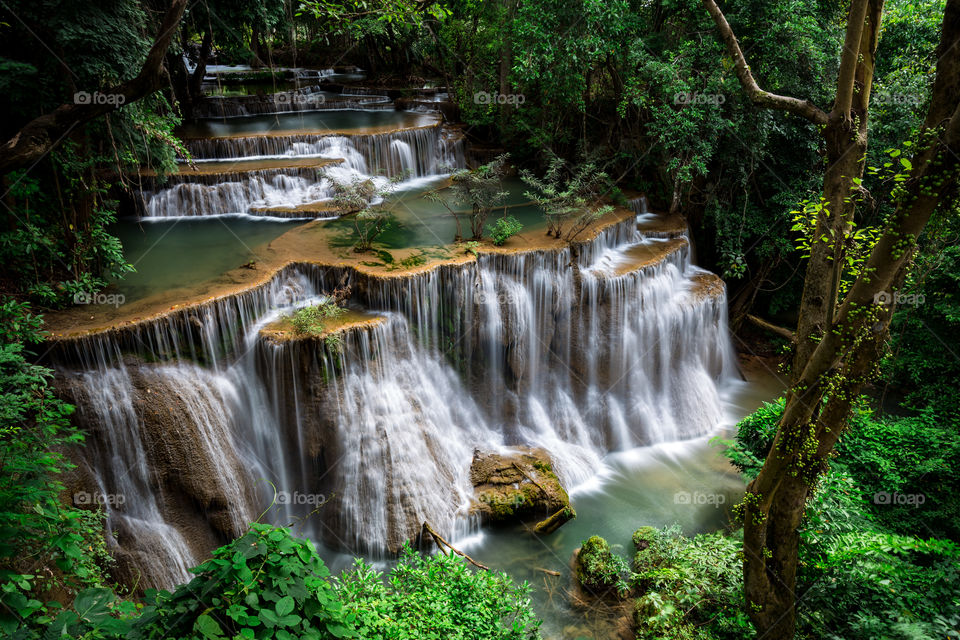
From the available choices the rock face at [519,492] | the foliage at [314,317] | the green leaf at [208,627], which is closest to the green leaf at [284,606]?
the green leaf at [208,627]

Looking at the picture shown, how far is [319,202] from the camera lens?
1096 centimetres

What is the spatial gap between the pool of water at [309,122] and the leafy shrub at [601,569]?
10.7 m

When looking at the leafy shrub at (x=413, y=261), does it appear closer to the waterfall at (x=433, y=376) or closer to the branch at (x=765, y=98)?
the waterfall at (x=433, y=376)

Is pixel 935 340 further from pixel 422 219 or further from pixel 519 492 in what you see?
pixel 422 219

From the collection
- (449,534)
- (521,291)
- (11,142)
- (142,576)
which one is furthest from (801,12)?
(142,576)

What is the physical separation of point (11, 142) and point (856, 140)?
7.75 metres

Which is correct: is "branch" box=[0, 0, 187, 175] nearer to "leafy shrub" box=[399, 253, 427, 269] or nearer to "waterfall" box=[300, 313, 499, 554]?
"waterfall" box=[300, 313, 499, 554]

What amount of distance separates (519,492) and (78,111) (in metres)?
7.06

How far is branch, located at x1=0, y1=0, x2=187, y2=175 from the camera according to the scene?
5.40 metres

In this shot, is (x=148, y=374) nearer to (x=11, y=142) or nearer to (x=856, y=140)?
(x=11, y=142)

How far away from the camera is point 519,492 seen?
7672 mm

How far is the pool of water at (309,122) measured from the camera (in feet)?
45.4

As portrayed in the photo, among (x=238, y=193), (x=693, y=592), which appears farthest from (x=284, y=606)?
(x=238, y=193)

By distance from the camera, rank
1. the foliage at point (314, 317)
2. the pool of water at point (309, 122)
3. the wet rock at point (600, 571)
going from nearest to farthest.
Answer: the wet rock at point (600, 571) < the foliage at point (314, 317) < the pool of water at point (309, 122)
